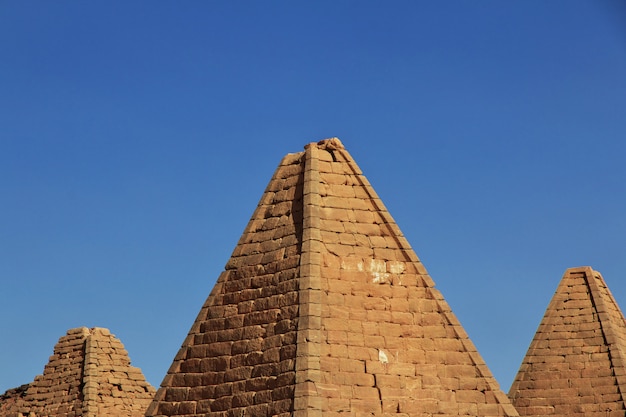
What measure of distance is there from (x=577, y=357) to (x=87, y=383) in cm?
904

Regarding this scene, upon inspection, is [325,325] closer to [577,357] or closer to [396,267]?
[396,267]

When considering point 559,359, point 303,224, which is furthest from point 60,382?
point 303,224

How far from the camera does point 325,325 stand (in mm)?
13914

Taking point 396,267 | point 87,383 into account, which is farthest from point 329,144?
point 87,383

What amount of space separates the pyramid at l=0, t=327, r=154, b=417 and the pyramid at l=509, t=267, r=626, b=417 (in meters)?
7.53

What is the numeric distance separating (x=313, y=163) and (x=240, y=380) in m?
2.83

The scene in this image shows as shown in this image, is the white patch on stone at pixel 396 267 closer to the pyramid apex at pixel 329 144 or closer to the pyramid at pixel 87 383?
the pyramid apex at pixel 329 144

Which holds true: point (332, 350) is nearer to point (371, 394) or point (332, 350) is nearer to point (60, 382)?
point (371, 394)

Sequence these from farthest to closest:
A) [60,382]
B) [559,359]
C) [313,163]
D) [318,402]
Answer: [60,382] → [559,359] → [313,163] → [318,402]

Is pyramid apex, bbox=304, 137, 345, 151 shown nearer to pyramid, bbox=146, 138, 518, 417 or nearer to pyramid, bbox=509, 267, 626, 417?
pyramid, bbox=146, 138, 518, 417

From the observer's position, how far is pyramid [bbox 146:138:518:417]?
13.7 m

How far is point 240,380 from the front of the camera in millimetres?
14141

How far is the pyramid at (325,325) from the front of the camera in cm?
A: 1373

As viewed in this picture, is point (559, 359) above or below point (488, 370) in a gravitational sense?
above
